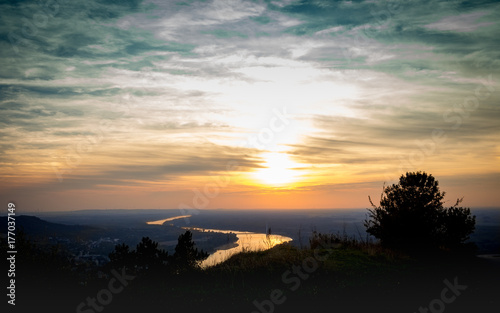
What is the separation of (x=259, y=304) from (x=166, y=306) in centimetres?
339

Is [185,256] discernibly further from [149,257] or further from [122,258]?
[122,258]

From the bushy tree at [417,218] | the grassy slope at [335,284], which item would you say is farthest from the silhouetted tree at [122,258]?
the bushy tree at [417,218]

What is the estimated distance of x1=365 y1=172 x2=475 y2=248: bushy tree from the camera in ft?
64.6

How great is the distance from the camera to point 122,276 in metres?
15.1

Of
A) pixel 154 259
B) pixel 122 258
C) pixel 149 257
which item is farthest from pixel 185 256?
pixel 122 258

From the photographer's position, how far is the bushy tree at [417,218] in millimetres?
19688

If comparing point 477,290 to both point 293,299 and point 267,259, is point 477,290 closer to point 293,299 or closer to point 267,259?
point 293,299

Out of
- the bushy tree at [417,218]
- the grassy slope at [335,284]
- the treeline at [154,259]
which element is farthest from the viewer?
the bushy tree at [417,218]

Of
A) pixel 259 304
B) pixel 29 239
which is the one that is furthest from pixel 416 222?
pixel 29 239

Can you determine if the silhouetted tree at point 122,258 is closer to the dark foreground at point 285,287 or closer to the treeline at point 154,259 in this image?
the treeline at point 154,259

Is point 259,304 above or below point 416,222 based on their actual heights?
below

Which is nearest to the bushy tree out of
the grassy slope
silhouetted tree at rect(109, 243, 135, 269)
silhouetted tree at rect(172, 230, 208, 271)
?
the grassy slope

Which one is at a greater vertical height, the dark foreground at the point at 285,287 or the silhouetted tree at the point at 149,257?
the silhouetted tree at the point at 149,257

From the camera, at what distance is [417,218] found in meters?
19.9
